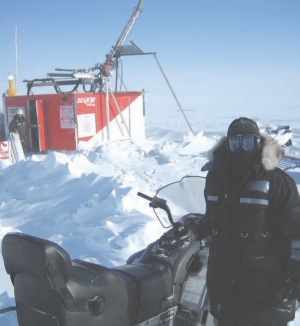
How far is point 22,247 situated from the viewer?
1839 millimetres

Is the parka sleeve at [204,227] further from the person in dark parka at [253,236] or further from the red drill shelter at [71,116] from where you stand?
the red drill shelter at [71,116]

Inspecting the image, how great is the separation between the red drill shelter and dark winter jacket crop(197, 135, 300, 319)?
9.33 m

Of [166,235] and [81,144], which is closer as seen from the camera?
[166,235]

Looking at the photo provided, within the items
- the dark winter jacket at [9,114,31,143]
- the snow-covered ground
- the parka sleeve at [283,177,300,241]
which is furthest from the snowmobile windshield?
the dark winter jacket at [9,114,31,143]

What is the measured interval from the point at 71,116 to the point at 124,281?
938 cm

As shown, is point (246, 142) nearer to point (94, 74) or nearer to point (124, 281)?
point (124, 281)

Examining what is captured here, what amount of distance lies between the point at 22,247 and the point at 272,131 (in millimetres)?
10047

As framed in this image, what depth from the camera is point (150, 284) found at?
7.41 ft

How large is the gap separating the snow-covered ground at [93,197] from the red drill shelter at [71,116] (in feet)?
1.54

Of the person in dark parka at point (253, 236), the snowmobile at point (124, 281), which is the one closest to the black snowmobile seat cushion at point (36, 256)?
the snowmobile at point (124, 281)

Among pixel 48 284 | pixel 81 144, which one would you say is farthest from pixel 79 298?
pixel 81 144

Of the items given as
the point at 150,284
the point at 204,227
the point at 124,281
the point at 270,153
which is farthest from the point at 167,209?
the point at 270,153

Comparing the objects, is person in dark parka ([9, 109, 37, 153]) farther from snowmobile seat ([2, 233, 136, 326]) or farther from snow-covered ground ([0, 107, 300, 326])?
snowmobile seat ([2, 233, 136, 326])

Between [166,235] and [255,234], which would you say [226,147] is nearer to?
[255,234]
